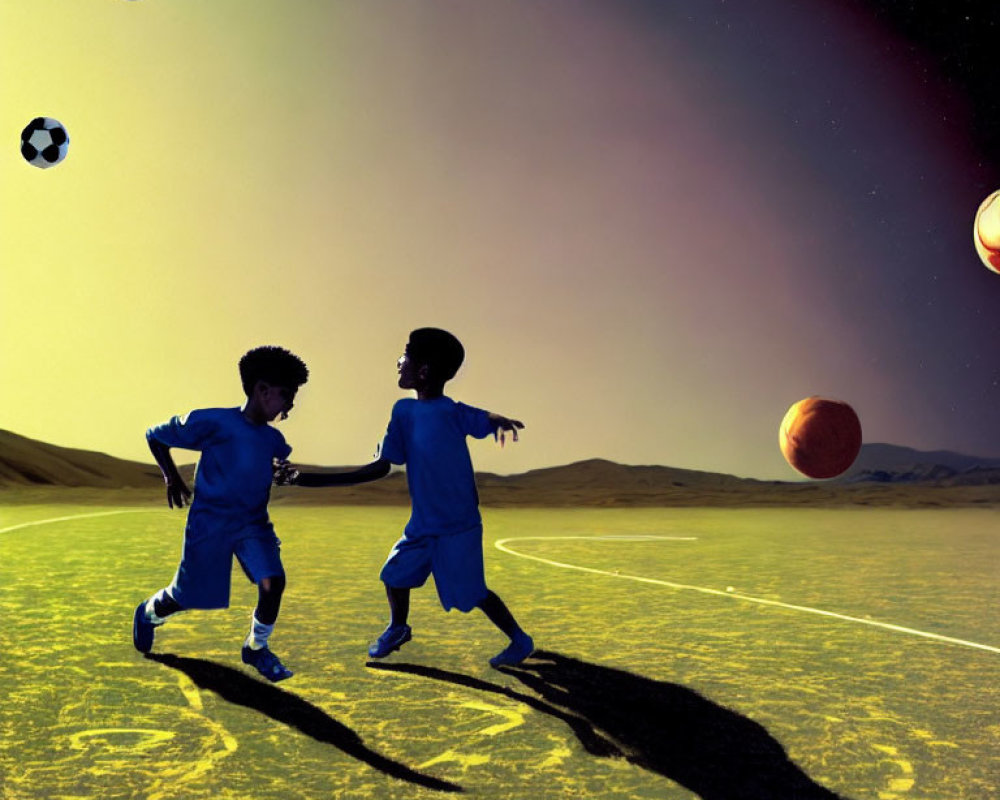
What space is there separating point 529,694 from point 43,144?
945 cm

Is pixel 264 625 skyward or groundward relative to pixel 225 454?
groundward

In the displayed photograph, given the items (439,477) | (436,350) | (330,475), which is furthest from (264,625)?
(436,350)

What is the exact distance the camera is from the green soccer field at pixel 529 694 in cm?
414

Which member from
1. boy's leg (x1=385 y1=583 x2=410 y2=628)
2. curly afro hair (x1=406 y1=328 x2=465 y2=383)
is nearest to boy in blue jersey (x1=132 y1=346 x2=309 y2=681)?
curly afro hair (x1=406 y1=328 x2=465 y2=383)

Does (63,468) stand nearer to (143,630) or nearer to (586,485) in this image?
(586,485)

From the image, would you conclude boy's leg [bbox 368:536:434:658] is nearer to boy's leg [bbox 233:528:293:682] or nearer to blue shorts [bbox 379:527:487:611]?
blue shorts [bbox 379:527:487:611]

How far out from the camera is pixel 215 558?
6.02 metres

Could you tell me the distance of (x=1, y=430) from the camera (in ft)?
285

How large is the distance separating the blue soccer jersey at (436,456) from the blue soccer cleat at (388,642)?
617 mm

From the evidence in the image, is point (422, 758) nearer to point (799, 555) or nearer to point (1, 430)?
point (799, 555)

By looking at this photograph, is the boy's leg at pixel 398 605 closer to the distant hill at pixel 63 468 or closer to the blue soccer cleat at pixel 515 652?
the blue soccer cleat at pixel 515 652

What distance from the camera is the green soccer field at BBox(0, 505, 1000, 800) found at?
13.6ft

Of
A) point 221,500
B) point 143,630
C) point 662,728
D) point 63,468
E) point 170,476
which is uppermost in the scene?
point 63,468

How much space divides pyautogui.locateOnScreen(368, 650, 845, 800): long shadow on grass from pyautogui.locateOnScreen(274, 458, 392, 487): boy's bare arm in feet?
3.52
